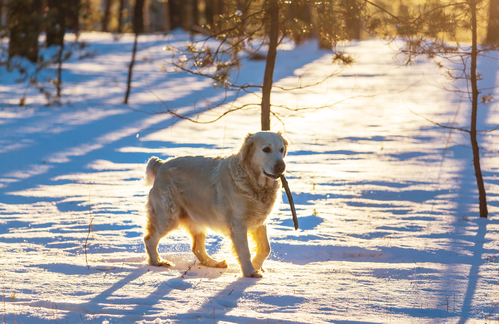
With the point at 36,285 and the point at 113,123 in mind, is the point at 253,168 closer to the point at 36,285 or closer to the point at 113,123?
the point at 36,285

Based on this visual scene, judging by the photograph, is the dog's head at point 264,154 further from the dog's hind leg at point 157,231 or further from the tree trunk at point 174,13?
the tree trunk at point 174,13

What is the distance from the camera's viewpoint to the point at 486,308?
15.0 ft

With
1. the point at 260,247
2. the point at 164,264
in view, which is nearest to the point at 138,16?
the point at 164,264

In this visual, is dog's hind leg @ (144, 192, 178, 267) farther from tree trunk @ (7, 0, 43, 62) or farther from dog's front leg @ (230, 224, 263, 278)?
tree trunk @ (7, 0, 43, 62)

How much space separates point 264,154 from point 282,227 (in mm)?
2697

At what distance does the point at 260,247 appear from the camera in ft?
19.6

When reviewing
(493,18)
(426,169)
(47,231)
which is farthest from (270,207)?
(426,169)

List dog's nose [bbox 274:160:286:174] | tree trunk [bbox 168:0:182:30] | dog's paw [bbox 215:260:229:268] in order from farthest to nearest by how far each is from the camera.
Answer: tree trunk [bbox 168:0:182:30]
dog's paw [bbox 215:260:229:268]
dog's nose [bbox 274:160:286:174]

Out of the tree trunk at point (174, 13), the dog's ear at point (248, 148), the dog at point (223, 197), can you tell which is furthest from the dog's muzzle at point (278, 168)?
the tree trunk at point (174, 13)

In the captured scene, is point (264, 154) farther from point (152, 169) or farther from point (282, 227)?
point (282, 227)

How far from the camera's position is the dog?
561 cm

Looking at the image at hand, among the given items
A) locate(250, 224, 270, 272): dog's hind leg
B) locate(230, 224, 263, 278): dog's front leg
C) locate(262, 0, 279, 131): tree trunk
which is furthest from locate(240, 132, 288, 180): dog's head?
locate(262, 0, 279, 131): tree trunk

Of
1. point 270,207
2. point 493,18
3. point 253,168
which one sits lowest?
point 270,207

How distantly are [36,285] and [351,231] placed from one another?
14.6ft
